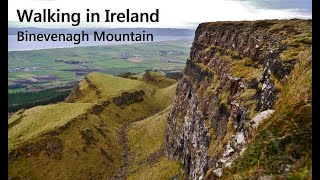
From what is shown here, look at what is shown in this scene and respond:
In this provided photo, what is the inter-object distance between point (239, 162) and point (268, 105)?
1601cm

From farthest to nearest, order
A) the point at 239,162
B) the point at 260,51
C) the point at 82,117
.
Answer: the point at 82,117 < the point at 260,51 < the point at 239,162

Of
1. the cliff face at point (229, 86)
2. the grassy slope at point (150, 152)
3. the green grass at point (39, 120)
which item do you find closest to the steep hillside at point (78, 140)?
the green grass at point (39, 120)

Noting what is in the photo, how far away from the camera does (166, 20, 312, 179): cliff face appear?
106 ft

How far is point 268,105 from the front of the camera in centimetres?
3250

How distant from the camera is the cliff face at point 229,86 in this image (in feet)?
106

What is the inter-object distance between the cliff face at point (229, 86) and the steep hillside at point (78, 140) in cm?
1560

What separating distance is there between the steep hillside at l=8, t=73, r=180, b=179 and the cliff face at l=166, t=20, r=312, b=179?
51.2ft

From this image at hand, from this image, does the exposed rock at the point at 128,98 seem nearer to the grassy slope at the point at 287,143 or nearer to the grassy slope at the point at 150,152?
the grassy slope at the point at 150,152

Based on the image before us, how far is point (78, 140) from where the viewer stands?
128 metres

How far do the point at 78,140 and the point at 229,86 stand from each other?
289 feet

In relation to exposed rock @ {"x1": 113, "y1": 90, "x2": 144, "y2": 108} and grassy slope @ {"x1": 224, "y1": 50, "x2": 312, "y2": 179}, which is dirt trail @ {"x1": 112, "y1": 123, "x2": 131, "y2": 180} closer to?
exposed rock @ {"x1": 113, "y1": 90, "x2": 144, "y2": 108}

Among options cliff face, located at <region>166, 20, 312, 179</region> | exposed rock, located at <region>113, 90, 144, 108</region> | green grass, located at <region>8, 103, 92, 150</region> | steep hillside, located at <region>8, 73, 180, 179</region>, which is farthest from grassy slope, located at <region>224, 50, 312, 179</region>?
exposed rock, located at <region>113, 90, 144, 108</region>
